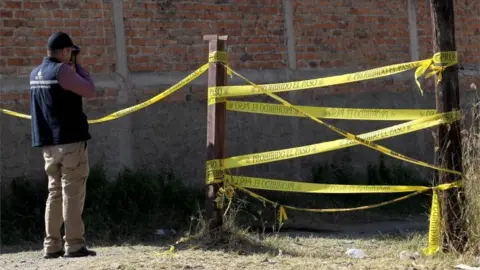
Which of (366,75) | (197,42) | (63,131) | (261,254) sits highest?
(197,42)

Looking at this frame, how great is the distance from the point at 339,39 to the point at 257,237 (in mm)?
4605

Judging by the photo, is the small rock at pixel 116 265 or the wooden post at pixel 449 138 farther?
the wooden post at pixel 449 138

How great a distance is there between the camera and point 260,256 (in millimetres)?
7621

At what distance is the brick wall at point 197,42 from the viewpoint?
9.59m

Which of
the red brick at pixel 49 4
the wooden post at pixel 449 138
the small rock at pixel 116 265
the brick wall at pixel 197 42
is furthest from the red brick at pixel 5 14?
the wooden post at pixel 449 138

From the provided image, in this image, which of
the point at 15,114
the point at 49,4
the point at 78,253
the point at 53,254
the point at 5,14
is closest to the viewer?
the point at 78,253

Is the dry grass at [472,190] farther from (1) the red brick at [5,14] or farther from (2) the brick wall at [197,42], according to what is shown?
(1) the red brick at [5,14]

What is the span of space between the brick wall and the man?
2.18 meters

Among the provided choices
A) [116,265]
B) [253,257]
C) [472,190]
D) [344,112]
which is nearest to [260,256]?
[253,257]

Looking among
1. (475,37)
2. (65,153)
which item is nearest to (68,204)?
(65,153)

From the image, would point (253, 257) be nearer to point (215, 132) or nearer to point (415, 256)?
point (215, 132)

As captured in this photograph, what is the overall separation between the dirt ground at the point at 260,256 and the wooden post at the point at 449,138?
0.24m

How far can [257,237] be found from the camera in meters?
8.37

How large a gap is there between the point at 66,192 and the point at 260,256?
1786 mm
